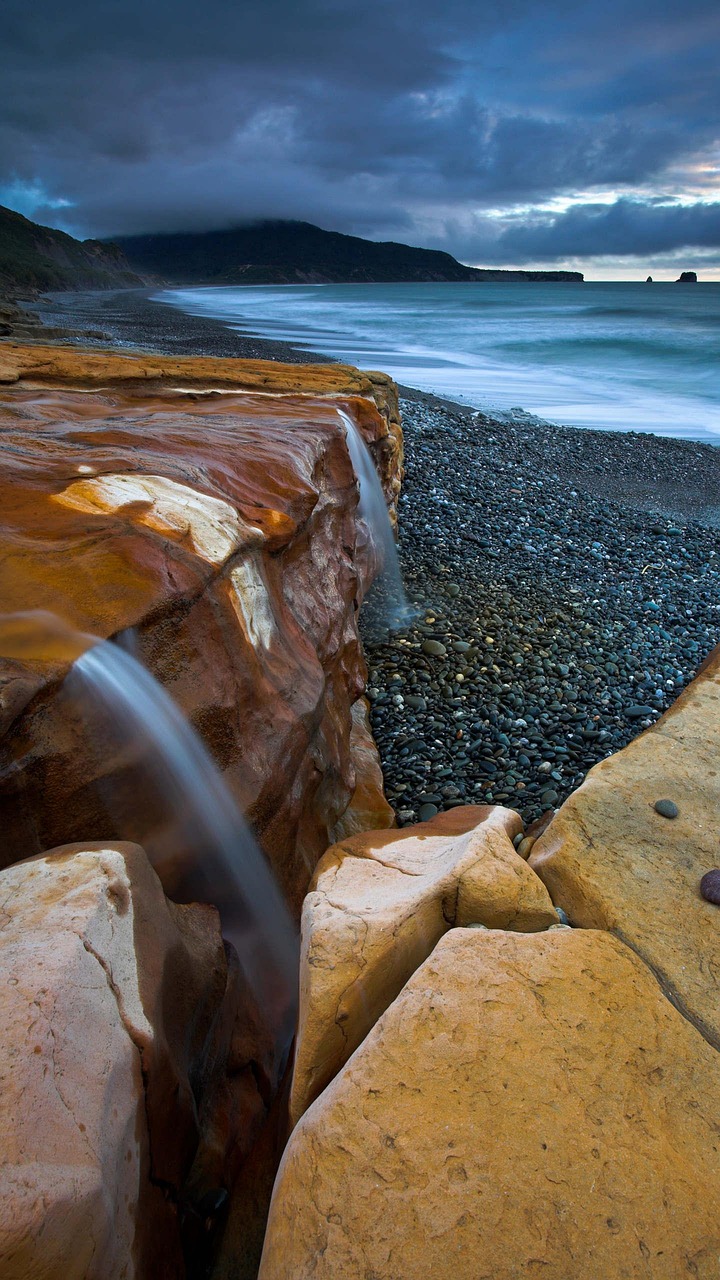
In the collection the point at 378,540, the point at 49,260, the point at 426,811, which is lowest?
the point at 426,811

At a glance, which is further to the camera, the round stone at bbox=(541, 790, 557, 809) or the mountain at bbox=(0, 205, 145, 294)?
the mountain at bbox=(0, 205, 145, 294)

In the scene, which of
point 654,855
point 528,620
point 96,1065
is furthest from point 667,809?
point 528,620

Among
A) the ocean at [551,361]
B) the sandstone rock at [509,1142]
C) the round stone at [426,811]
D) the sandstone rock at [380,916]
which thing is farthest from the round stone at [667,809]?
the ocean at [551,361]

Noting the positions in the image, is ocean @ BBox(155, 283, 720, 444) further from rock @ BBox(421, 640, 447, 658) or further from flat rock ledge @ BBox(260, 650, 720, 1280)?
flat rock ledge @ BBox(260, 650, 720, 1280)

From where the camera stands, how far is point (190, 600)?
3.02 m

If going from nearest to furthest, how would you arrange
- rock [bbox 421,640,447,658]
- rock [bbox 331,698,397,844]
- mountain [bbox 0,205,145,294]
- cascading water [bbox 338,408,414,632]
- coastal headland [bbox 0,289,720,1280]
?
coastal headland [bbox 0,289,720,1280], rock [bbox 331,698,397,844], rock [bbox 421,640,447,658], cascading water [bbox 338,408,414,632], mountain [bbox 0,205,145,294]

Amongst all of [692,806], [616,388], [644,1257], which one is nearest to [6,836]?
[644,1257]

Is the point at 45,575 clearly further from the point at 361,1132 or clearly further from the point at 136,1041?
the point at 361,1132

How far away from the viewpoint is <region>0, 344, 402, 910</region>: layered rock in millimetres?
2521

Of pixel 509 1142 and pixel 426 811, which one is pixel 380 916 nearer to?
pixel 509 1142

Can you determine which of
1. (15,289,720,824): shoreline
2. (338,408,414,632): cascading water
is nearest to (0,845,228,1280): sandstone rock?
(15,289,720,824): shoreline

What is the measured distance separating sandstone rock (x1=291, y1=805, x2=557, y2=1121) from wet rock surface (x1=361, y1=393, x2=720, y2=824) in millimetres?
1935

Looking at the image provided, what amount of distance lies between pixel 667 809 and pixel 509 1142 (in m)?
1.77

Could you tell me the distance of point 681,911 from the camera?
8.61ft
